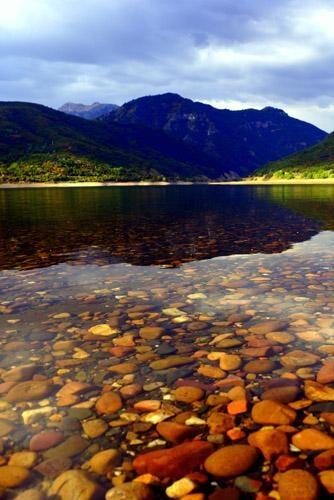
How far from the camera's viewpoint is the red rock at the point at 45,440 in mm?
5199

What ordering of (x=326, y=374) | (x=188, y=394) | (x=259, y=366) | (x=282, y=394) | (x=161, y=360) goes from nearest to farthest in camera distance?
(x=282, y=394), (x=188, y=394), (x=326, y=374), (x=259, y=366), (x=161, y=360)

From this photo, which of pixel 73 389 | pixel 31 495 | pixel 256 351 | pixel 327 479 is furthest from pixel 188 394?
pixel 31 495

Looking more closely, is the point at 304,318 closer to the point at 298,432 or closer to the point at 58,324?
the point at 298,432

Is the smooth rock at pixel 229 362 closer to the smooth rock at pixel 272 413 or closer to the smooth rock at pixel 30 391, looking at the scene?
the smooth rock at pixel 272 413

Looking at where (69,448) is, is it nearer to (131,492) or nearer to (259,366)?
(131,492)

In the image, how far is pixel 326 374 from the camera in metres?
6.96

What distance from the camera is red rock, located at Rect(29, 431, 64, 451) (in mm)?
5199

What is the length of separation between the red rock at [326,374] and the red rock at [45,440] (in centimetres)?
424

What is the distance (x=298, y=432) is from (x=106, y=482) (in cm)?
257

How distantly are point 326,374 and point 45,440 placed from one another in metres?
4.65

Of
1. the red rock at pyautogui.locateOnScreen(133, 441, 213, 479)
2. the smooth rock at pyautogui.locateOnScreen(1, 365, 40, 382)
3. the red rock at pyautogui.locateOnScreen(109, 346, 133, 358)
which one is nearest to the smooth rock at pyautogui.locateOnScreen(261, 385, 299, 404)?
the red rock at pyautogui.locateOnScreen(133, 441, 213, 479)

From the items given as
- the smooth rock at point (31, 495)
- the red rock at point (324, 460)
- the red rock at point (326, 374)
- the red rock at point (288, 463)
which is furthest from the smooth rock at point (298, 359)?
the smooth rock at point (31, 495)

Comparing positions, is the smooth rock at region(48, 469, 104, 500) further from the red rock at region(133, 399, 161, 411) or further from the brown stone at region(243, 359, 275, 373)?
the brown stone at region(243, 359, 275, 373)

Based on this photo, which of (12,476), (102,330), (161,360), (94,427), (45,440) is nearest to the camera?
(12,476)
